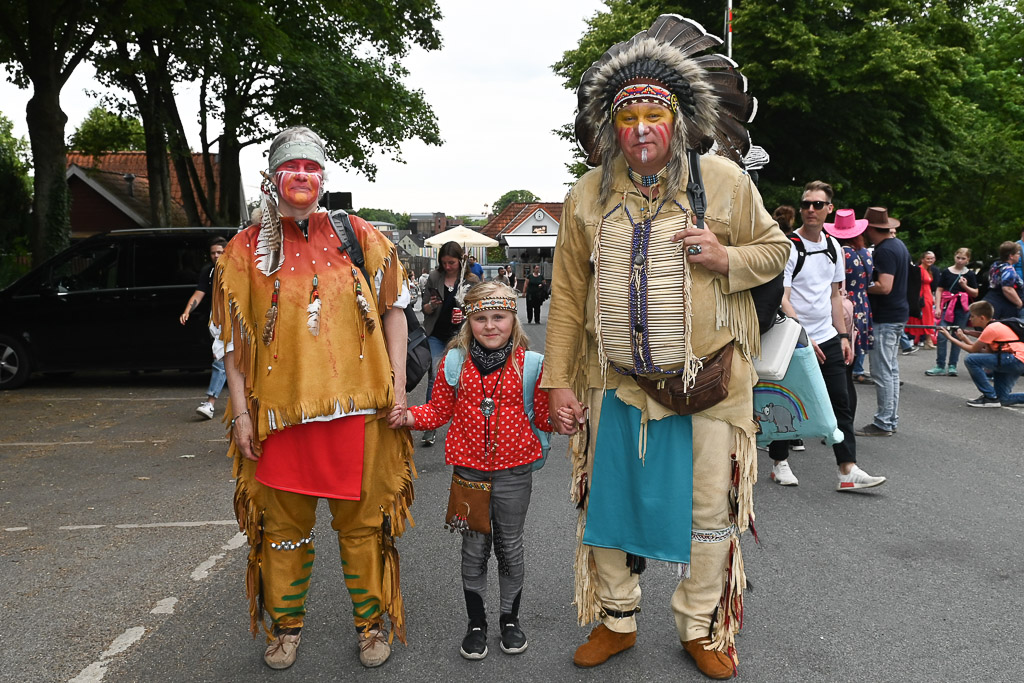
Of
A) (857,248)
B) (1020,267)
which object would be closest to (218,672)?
(857,248)

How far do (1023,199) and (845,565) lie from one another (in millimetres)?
19854

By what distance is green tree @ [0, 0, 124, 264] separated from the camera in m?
12.9

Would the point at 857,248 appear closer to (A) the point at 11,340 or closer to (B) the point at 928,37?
(A) the point at 11,340

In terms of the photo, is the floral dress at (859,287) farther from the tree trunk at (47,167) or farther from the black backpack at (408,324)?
the tree trunk at (47,167)

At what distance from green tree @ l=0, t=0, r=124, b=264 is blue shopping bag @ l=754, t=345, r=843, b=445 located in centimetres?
1249

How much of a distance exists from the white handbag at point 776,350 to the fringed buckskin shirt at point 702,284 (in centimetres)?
8

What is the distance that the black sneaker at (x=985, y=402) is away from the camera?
30.3 ft

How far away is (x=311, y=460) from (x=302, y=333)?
466 millimetres

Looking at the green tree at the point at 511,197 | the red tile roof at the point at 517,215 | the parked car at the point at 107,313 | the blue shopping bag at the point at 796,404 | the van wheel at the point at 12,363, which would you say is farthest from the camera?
the green tree at the point at 511,197

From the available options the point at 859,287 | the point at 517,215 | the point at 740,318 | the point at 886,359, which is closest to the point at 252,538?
the point at 740,318

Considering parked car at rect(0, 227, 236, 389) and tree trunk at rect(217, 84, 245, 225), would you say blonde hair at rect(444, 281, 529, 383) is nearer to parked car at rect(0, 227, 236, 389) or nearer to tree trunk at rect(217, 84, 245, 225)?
parked car at rect(0, 227, 236, 389)

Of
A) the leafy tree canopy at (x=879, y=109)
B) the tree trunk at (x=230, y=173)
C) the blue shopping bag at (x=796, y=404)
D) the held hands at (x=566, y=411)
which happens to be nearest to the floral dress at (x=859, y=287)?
the blue shopping bag at (x=796, y=404)

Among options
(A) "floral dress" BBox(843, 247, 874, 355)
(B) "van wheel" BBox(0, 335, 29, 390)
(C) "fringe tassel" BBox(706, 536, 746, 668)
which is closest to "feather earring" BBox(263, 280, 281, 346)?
(C) "fringe tassel" BBox(706, 536, 746, 668)

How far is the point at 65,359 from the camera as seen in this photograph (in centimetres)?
1079
